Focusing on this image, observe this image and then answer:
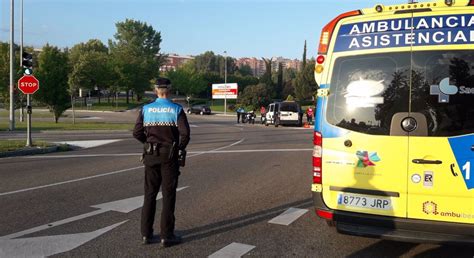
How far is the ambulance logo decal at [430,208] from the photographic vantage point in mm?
4238

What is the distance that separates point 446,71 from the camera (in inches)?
166

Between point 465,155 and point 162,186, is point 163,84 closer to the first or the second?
point 162,186

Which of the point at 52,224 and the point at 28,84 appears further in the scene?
the point at 28,84

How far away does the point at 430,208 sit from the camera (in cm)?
427

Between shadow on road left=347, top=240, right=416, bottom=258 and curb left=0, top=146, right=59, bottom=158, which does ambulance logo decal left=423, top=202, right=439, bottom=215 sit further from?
curb left=0, top=146, right=59, bottom=158

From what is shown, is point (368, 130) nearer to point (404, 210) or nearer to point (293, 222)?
point (404, 210)

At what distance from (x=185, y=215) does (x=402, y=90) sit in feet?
11.3

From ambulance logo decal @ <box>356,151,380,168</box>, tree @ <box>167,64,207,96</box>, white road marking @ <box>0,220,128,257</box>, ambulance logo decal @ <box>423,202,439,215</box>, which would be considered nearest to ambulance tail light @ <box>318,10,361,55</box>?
ambulance logo decal @ <box>356,151,380,168</box>

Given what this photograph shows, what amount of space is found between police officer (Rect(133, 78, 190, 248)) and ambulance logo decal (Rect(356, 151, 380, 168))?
1854 millimetres

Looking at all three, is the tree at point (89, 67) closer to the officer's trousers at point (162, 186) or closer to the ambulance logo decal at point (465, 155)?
the officer's trousers at point (162, 186)

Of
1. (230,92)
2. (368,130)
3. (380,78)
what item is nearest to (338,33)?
(380,78)

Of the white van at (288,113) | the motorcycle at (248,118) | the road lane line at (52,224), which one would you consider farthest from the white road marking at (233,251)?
the motorcycle at (248,118)

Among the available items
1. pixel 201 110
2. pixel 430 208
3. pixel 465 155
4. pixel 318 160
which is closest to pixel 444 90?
pixel 465 155

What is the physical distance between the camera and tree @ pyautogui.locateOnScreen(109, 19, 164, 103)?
77.9 meters
